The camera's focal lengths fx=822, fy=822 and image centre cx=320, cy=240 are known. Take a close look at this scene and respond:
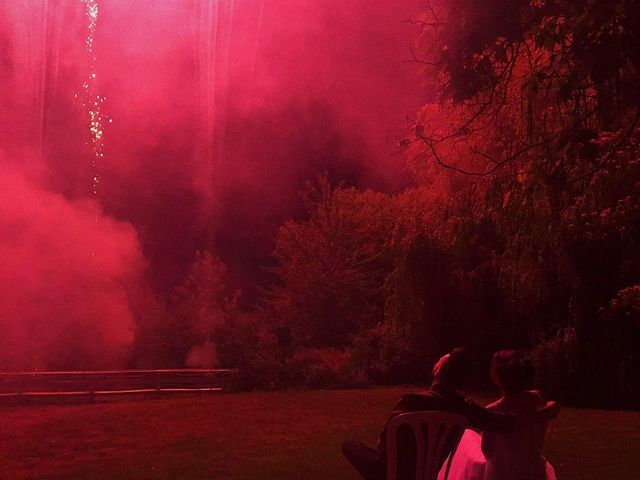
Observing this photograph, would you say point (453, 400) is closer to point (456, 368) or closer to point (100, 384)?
point (456, 368)

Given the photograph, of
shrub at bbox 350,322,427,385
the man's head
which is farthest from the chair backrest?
shrub at bbox 350,322,427,385

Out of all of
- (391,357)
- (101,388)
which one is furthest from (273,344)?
(101,388)

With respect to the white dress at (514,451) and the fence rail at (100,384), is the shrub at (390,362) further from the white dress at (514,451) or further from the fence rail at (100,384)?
the white dress at (514,451)

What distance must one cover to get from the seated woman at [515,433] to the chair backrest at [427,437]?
0.66 feet

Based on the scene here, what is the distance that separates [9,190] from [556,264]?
16472 mm

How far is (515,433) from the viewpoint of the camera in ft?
15.5

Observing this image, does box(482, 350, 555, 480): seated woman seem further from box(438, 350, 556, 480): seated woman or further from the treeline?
the treeline

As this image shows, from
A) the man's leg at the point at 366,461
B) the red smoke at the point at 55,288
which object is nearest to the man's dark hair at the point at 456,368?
the man's leg at the point at 366,461

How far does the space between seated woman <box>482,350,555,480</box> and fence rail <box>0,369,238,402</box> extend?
16280 mm

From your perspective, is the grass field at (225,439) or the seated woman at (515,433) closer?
the seated woman at (515,433)

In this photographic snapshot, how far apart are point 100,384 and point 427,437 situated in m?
17.2

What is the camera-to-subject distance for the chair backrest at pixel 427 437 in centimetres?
477

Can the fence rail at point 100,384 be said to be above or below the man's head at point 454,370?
below

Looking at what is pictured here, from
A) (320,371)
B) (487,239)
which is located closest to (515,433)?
(487,239)
